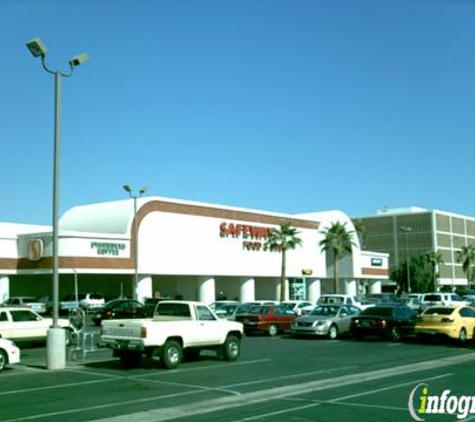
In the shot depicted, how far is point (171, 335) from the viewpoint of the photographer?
17703 millimetres

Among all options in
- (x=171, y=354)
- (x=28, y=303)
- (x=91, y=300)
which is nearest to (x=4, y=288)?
(x=28, y=303)

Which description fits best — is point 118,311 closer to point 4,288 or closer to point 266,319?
point 266,319

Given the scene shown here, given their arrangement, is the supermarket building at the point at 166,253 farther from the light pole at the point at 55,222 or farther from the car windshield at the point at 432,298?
the light pole at the point at 55,222

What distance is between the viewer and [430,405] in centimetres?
1172

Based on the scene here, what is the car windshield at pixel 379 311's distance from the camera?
28.2 metres

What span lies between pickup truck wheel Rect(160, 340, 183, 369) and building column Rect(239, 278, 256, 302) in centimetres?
4231

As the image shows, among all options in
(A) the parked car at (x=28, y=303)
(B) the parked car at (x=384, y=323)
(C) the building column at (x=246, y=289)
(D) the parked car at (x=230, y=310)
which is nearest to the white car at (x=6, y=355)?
(D) the parked car at (x=230, y=310)

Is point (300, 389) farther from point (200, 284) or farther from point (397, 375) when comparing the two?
point (200, 284)

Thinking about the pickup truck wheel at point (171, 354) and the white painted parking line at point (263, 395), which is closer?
the white painted parking line at point (263, 395)

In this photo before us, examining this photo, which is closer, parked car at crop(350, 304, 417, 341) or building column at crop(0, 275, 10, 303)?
parked car at crop(350, 304, 417, 341)

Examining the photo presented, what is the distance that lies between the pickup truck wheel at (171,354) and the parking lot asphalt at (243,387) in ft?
0.89

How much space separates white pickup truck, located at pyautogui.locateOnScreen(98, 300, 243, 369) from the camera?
17.2 metres

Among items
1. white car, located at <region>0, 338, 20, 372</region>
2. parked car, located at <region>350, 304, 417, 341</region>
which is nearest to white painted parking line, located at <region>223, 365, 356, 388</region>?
white car, located at <region>0, 338, 20, 372</region>

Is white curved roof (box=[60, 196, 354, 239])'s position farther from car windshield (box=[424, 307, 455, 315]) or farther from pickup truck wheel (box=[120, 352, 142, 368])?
pickup truck wheel (box=[120, 352, 142, 368])
